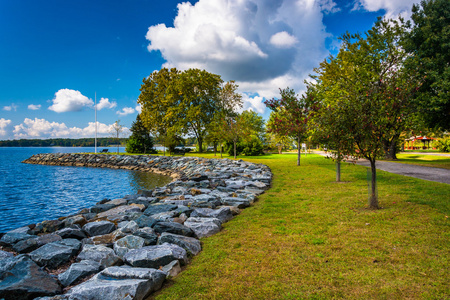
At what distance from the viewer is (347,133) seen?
6.70m

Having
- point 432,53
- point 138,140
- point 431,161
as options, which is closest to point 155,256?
point 432,53

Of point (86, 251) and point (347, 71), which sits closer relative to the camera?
point (86, 251)

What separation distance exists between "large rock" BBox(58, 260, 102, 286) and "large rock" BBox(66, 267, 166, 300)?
0.38 metres

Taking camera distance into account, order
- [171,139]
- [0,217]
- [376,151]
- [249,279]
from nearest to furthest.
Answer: [249,279], [376,151], [0,217], [171,139]

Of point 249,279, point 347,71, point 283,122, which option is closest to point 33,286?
point 249,279

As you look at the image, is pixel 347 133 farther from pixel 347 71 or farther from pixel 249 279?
pixel 347 71

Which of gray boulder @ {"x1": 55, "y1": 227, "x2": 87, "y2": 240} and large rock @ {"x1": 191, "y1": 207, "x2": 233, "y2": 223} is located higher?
large rock @ {"x1": 191, "y1": 207, "x2": 233, "y2": 223}

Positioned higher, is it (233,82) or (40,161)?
(233,82)

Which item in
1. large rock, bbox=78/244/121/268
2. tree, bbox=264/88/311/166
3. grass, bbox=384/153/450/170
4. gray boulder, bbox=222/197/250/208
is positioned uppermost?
tree, bbox=264/88/311/166

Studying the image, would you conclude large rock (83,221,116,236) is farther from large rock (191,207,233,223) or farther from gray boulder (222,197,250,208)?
gray boulder (222,197,250,208)

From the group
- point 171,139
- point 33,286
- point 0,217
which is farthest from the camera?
point 171,139

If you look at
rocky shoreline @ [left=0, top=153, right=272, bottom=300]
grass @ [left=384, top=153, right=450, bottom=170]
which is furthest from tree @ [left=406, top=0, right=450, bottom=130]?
rocky shoreline @ [left=0, top=153, right=272, bottom=300]

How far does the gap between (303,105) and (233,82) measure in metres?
22.8

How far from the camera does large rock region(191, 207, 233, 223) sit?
22.3 ft
